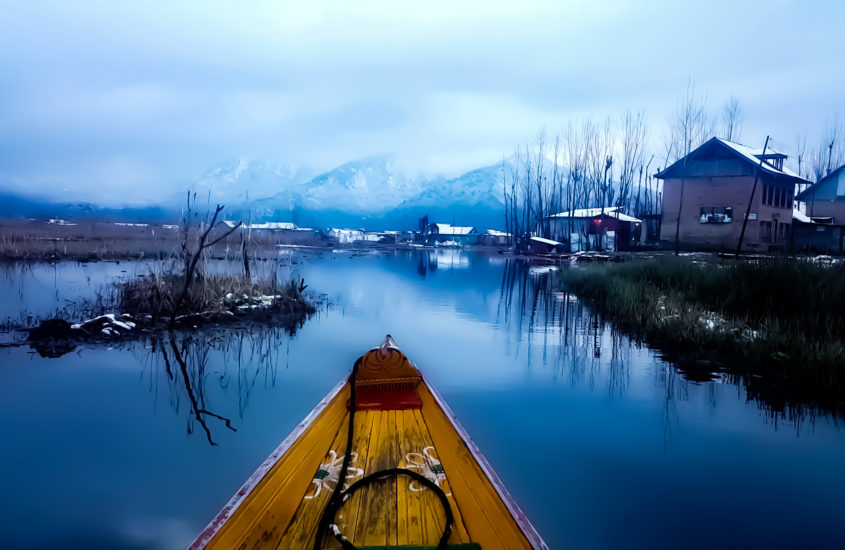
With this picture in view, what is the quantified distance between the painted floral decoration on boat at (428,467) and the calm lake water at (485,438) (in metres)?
1.57

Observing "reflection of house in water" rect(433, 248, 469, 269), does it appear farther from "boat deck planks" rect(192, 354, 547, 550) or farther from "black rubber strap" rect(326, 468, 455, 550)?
"black rubber strap" rect(326, 468, 455, 550)

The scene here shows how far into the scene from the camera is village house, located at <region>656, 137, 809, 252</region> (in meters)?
29.4

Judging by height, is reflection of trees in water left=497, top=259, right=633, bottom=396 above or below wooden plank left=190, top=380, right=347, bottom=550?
below

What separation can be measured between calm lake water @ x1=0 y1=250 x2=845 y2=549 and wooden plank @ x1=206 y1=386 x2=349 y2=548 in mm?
1652

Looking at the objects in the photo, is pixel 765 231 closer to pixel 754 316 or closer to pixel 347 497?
pixel 754 316

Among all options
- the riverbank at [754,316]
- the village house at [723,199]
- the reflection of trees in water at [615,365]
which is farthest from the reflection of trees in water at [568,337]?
the village house at [723,199]

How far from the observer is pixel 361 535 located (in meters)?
2.98

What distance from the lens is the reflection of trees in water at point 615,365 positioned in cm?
734

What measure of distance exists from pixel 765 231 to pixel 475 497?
34256mm

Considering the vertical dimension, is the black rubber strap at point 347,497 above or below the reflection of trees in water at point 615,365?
above

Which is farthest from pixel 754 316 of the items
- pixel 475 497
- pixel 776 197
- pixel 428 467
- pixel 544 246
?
pixel 544 246

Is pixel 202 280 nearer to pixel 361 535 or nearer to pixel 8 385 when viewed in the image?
pixel 8 385

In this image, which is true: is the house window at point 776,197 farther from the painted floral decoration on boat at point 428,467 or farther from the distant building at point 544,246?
the painted floral decoration on boat at point 428,467

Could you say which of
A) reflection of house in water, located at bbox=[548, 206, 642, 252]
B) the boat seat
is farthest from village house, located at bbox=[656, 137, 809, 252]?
the boat seat
